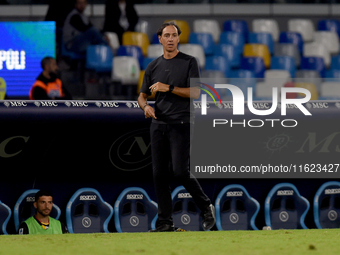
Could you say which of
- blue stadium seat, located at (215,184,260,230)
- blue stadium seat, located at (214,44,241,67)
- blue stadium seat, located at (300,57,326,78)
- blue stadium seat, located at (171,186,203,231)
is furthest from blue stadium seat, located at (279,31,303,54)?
blue stadium seat, located at (171,186,203,231)

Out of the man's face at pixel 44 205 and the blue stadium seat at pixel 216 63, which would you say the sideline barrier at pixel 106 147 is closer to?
the man's face at pixel 44 205

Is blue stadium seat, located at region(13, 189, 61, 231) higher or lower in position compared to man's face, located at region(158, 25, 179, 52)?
lower

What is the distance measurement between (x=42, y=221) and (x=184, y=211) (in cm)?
126

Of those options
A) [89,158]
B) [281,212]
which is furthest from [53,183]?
[281,212]

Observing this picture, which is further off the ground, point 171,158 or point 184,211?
point 171,158

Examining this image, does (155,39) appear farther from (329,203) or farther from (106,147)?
(329,203)

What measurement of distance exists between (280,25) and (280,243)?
8.59 metres

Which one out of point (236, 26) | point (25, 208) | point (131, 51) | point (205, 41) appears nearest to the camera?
point (25, 208)

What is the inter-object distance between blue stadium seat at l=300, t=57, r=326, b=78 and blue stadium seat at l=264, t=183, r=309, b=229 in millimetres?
5503

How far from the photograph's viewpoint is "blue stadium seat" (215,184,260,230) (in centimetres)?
587

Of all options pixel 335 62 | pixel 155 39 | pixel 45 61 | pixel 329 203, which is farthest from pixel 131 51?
pixel 329 203

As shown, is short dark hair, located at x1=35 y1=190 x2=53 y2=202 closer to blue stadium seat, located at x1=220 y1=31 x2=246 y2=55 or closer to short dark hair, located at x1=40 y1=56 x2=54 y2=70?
short dark hair, located at x1=40 y1=56 x2=54 y2=70

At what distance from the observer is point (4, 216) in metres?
5.51

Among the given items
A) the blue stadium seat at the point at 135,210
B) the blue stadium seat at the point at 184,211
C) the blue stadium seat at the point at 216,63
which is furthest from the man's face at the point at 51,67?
the blue stadium seat at the point at 216,63
